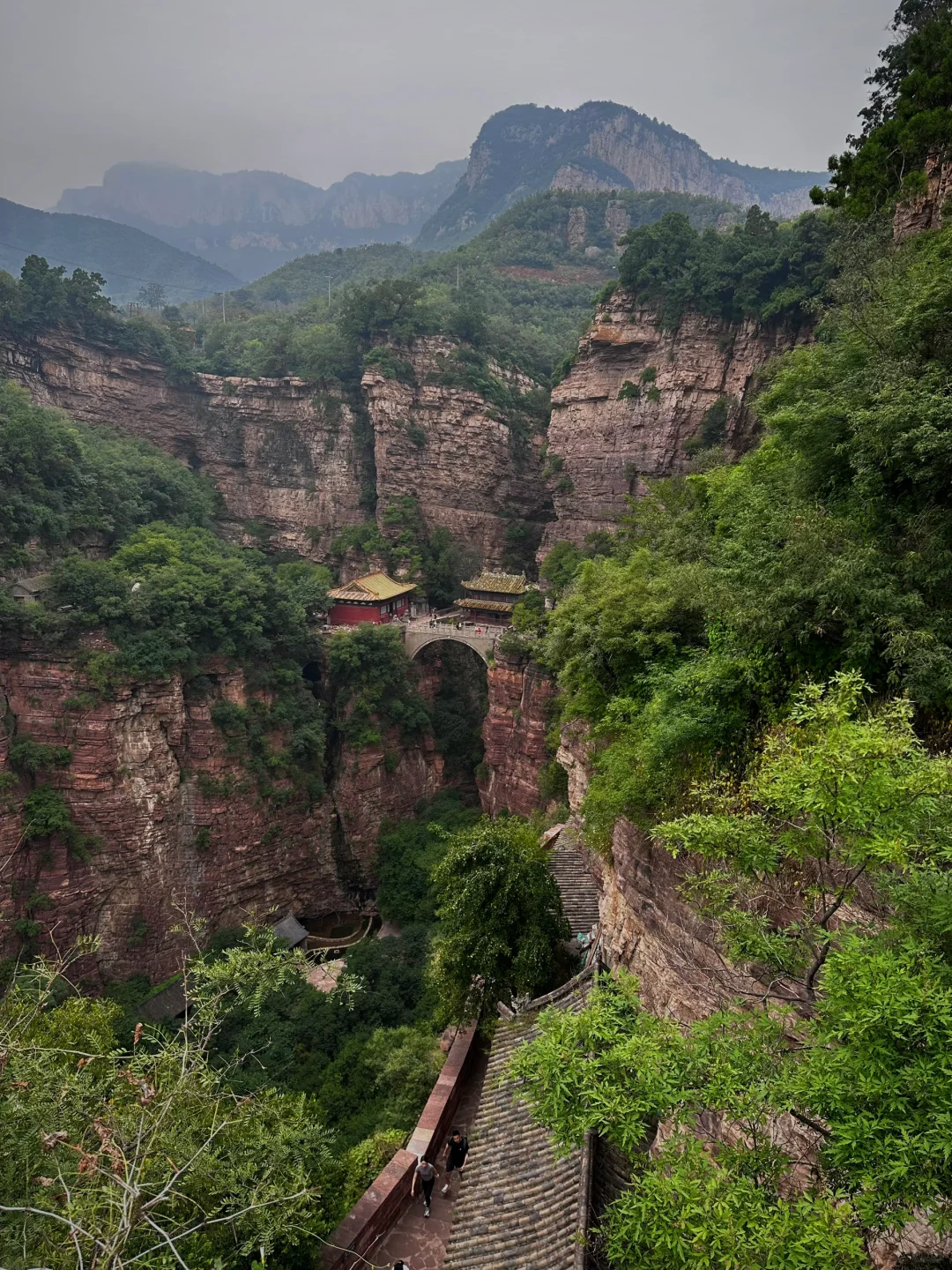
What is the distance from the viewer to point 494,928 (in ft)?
35.8

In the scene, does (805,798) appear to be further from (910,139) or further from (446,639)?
(446,639)

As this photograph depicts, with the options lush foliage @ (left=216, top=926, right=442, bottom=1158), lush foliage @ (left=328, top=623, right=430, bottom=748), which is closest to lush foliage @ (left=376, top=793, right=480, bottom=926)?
lush foliage @ (left=216, top=926, right=442, bottom=1158)

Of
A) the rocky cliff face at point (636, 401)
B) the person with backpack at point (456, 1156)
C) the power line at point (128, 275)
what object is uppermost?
the power line at point (128, 275)

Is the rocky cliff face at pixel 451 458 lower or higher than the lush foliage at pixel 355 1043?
higher

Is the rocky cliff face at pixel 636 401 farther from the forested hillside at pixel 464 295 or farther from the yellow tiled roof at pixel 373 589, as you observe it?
the forested hillside at pixel 464 295

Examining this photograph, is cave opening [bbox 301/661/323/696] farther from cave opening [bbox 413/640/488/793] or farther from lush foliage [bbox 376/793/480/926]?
lush foliage [bbox 376/793/480/926]

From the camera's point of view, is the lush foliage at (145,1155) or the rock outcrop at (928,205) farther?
the rock outcrop at (928,205)

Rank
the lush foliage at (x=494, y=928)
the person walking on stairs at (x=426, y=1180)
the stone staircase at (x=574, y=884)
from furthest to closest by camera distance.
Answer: the stone staircase at (x=574, y=884)
the lush foliage at (x=494, y=928)
the person walking on stairs at (x=426, y=1180)

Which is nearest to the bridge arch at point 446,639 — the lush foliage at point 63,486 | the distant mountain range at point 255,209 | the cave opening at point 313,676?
the cave opening at point 313,676

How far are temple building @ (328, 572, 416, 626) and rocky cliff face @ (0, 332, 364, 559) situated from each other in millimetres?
6023

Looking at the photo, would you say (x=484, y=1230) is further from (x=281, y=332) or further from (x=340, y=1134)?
(x=281, y=332)

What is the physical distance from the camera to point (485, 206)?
289 feet

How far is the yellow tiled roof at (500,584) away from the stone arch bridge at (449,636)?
1.78 meters

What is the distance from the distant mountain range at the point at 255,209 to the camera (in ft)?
403
